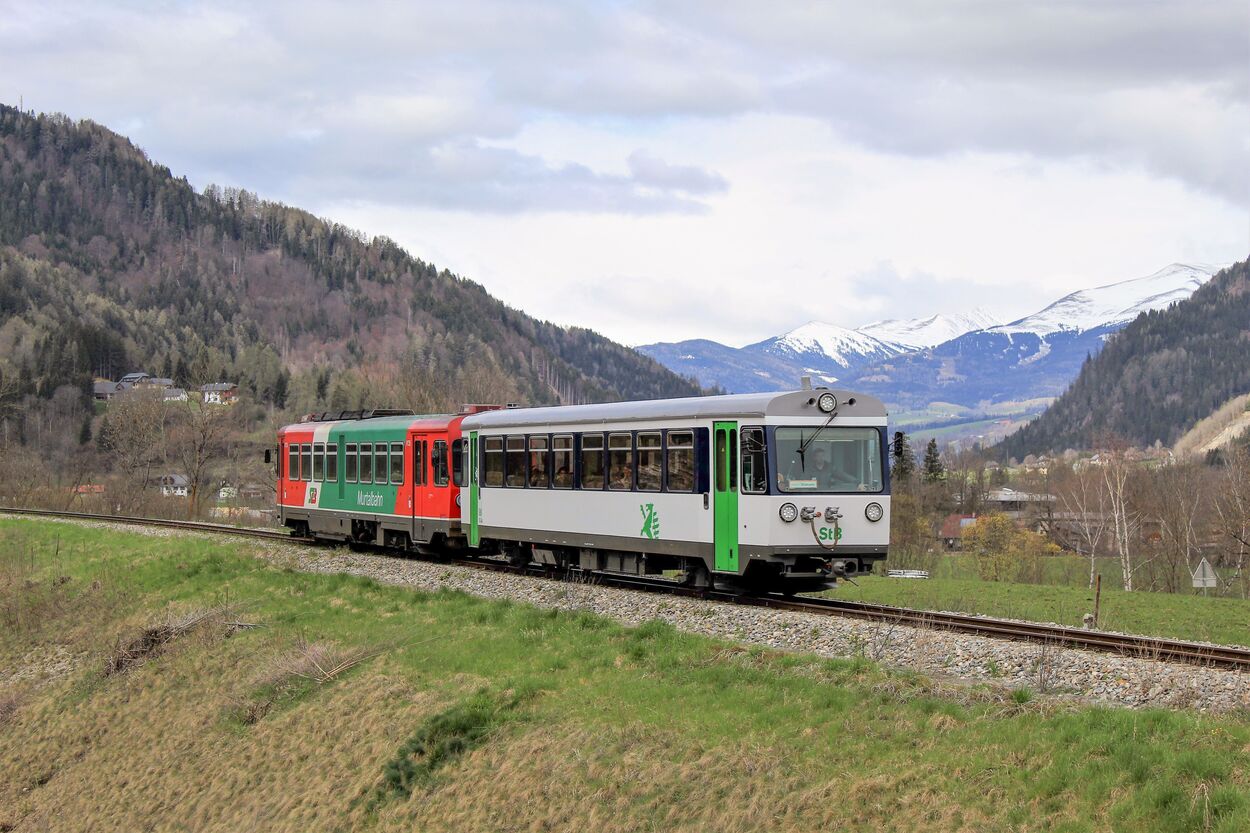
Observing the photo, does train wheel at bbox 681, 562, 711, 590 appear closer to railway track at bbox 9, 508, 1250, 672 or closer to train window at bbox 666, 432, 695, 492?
railway track at bbox 9, 508, 1250, 672

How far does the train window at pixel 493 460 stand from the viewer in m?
26.5

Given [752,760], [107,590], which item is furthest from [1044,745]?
[107,590]

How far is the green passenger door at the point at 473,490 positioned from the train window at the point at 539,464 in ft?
8.52

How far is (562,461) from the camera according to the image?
24.2m

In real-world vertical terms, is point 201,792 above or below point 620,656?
below

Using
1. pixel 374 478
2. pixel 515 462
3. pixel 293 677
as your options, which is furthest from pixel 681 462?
pixel 374 478

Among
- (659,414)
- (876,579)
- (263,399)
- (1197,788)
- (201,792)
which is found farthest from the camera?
(263,399)

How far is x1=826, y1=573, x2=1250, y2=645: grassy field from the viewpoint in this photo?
24.0 m

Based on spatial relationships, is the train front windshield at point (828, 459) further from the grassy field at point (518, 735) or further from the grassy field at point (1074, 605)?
the grassy field at point (518, 735)

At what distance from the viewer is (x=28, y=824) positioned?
1948 centimetres

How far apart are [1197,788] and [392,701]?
412 inches

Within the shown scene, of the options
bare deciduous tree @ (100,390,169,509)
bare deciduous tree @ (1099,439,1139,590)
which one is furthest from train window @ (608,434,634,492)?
bare deciduous tree @ (100,390,169,509)

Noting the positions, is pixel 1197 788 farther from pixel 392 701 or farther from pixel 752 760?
pixel 392 701

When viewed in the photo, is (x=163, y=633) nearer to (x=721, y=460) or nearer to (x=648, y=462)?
(x=648, y=462)
